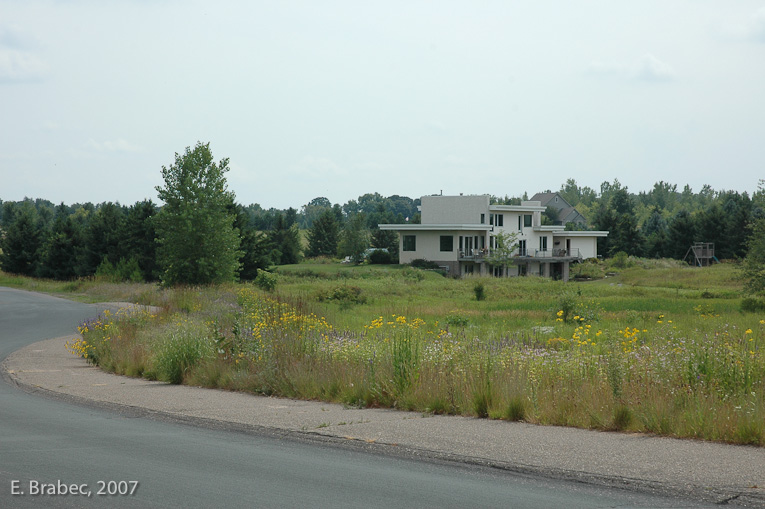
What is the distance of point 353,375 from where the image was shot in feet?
36.6

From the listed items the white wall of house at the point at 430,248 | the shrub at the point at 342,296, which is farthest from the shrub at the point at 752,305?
the white wall of house at the point at 430,248

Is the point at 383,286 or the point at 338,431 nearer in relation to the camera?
the point at 338,431

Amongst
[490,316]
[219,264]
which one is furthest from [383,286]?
[490,316]

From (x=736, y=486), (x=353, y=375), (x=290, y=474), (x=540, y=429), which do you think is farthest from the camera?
(x=353, y=375)

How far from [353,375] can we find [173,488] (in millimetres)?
5052

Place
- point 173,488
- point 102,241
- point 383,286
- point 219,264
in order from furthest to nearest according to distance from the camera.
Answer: point 102,241, point 383,286, point 219,264, point 173,488

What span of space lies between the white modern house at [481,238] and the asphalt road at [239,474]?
64.9 m

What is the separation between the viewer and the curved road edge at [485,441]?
6.19 metres

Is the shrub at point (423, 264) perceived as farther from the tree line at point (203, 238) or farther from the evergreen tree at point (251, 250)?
the evergreen tree at point (251, 250)

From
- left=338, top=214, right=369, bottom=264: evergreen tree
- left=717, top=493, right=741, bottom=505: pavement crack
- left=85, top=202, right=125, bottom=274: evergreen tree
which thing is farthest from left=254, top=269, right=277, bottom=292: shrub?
left=717, top=493, right=741, bottom=505: pavement crack

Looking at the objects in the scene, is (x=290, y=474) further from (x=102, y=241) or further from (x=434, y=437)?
(x=102, y=241)

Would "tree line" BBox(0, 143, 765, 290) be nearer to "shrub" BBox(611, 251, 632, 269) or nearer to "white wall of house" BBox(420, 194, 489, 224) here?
"white wall of house" BBox(420, 194, 489, 224)

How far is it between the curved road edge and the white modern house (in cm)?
6216

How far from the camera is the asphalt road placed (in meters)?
5.86
